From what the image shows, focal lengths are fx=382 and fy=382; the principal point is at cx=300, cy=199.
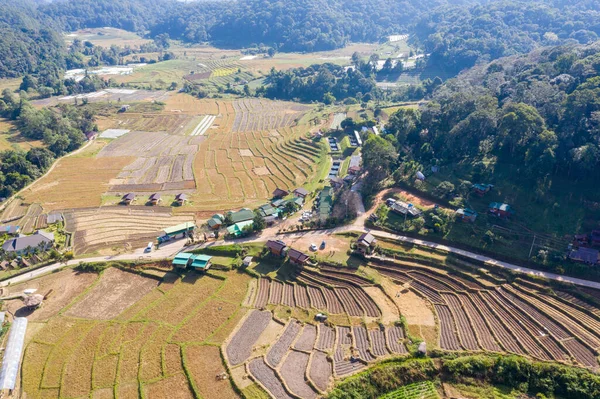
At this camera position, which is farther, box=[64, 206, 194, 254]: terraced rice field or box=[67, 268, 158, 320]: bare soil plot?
box=[64, 206, 194, 254]: terraced rice field

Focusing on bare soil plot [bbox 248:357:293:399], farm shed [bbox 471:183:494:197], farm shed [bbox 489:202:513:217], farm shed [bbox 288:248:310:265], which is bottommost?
bare soil plot [bbox 248:357:293:399]

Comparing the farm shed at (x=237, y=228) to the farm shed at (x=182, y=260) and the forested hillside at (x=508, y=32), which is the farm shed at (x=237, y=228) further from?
the forested hillside at (x=508, y=32)

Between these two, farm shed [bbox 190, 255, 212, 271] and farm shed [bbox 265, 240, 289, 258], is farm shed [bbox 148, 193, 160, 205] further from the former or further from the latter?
farm shed [bbox 265, 240, 289, 258]

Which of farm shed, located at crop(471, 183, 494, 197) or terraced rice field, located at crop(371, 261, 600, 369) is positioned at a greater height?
farm shed, located at crop(471, 183, 494, 197)

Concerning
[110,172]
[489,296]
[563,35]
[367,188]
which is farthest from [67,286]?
[563,35]

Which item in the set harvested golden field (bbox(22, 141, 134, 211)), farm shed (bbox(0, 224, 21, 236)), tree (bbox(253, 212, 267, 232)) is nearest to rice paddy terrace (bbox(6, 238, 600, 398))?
tree (bbox(253, 212, 267, 232))

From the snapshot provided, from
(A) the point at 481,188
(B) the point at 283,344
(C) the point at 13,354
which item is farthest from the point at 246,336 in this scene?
(A) the point at 481,188

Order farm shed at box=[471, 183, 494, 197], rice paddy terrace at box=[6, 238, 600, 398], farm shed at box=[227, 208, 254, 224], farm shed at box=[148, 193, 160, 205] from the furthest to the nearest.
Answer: farm shed at box=[148, 193, 160, 205] → farm shed at box=[227, 208, 254, 224] → farm shed at box=[471, 183, 494, 197] → rice paddy terrace at box=[6, 238, 600, 398]

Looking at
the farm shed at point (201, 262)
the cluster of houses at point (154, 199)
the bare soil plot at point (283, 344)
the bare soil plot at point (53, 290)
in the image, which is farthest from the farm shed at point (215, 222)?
the bare soil plot at point (283, 344)
